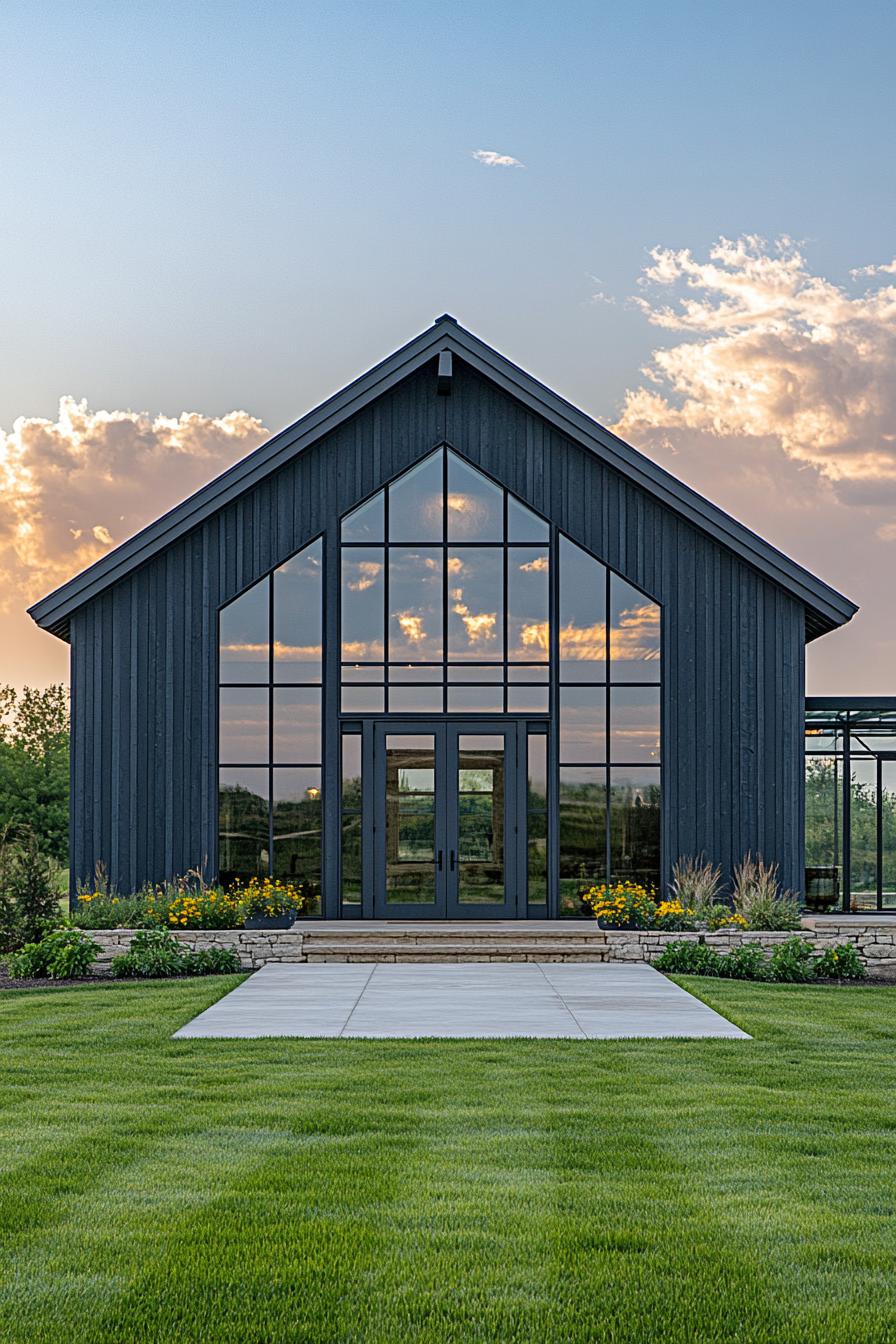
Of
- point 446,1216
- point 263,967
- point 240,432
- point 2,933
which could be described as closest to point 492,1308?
point 446,1216

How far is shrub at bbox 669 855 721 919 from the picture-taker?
1830cm

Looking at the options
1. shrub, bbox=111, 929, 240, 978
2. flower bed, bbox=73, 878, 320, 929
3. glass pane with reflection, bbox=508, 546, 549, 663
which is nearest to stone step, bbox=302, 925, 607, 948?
flower bed, bbox=73, 878, 320, 929

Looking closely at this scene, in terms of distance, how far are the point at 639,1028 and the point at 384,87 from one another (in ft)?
52.7

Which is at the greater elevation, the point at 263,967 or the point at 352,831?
the point at 352,831

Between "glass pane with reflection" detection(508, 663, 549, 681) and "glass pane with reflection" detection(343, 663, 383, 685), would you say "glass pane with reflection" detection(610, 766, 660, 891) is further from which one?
"glass pane with reflection" detection(343, 663, 383, 685)

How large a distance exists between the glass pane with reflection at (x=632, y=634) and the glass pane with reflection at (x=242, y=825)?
5.35 meters

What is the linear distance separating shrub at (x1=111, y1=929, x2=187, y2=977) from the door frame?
3.63 meters

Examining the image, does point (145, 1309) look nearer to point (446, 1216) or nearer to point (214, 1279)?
point (214, 1279)

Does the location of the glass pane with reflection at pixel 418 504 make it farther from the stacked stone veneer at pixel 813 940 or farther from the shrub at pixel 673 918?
the stacked stone veneer at pixel 813 940

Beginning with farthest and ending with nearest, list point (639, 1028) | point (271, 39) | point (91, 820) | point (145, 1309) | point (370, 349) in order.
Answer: point (370, 349)
point (271, 39)
point (91, 820)
point (639, 1028)
point (145, 1309)

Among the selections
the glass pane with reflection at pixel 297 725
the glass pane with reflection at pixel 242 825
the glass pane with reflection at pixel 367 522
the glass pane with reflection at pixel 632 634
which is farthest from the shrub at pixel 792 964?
the glass pane with reflection at pixel 367 522

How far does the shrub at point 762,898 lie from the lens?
17578 mm

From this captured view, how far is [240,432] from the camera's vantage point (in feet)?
112

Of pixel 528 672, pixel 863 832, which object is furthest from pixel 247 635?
pixel 863 832
